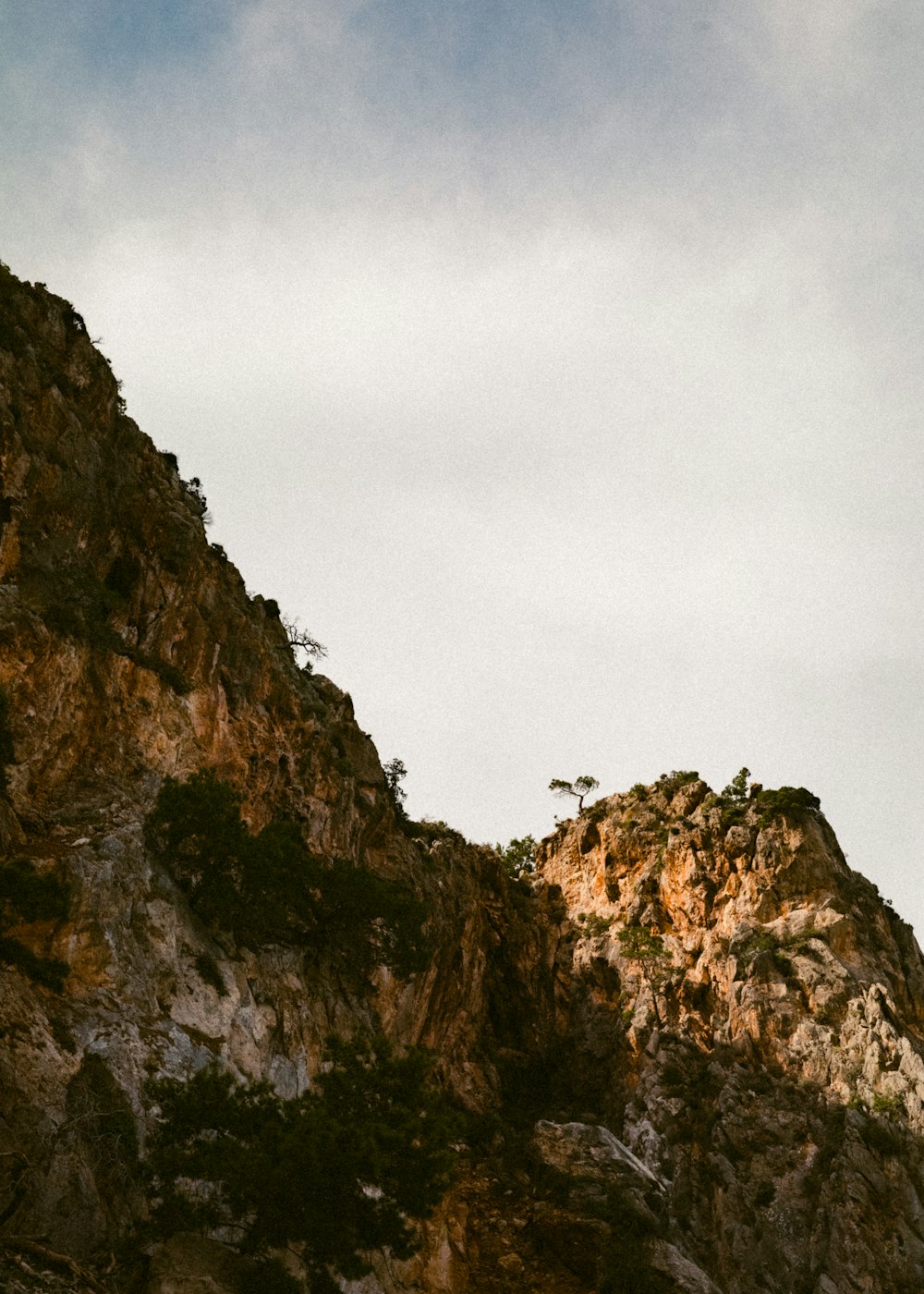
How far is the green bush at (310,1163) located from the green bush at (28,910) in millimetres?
5215

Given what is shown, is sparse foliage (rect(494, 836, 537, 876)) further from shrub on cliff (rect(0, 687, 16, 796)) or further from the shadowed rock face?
shrub on cliff (rect(0, 687, 16, 796))

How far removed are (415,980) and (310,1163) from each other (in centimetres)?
2962

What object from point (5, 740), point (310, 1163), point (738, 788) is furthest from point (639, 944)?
point (310, 1163)

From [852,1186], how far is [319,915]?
28452mm

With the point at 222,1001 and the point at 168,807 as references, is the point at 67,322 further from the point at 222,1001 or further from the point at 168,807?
the point at 222,1001

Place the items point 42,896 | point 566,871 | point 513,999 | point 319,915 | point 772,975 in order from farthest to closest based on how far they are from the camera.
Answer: point 566,871
point 513,999
point 772,975
point 319,915
point 42,896

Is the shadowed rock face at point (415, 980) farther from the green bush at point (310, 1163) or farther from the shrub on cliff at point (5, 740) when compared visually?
the green bush at point (310, 1163)

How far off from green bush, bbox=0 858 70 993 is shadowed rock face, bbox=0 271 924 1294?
69 cm

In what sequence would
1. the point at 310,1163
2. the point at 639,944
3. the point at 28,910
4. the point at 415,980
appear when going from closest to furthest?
the point at 310,1163 < the point at 28,910 < the point at 415,980 < the point at 639,944

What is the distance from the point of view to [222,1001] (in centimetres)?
3344

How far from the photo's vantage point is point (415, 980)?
1994 inches

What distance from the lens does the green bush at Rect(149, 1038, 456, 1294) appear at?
2180 centimetres

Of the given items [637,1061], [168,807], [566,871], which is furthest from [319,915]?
[566,871]

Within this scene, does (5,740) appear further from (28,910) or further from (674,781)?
(674,781)
